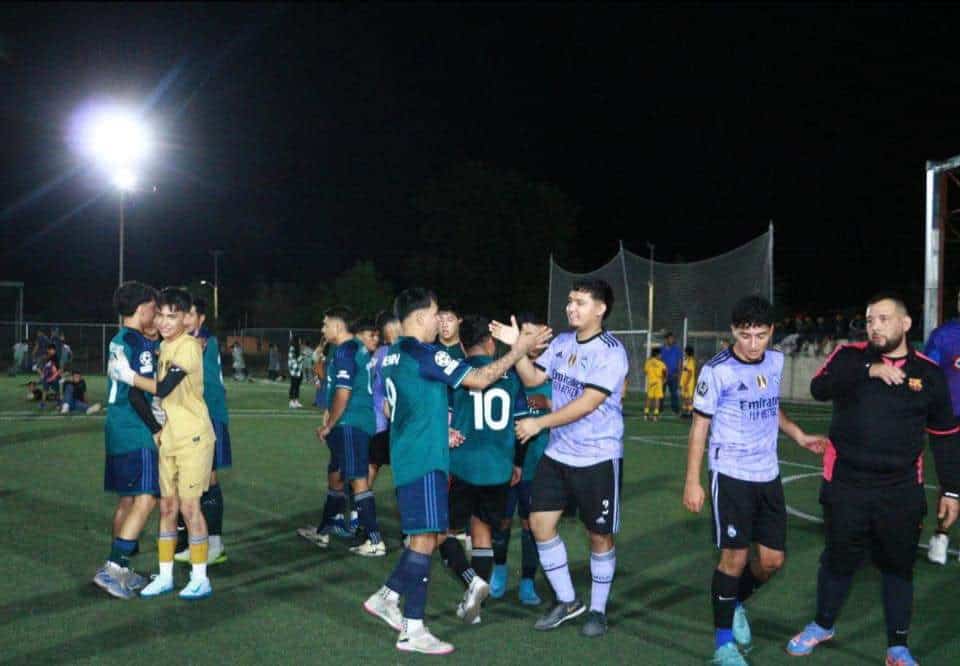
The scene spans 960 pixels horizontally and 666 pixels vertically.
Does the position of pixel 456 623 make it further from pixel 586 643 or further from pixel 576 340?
pixel 576 340

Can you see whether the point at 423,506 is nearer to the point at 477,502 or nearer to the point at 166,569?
the point at 477,502

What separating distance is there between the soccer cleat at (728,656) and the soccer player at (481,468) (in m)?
1.49

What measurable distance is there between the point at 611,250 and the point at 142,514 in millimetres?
71849

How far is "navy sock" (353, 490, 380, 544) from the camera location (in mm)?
7824

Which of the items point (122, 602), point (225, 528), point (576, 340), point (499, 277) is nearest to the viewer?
point (576, 340)

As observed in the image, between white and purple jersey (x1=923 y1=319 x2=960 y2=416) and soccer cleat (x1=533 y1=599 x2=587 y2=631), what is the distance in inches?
144

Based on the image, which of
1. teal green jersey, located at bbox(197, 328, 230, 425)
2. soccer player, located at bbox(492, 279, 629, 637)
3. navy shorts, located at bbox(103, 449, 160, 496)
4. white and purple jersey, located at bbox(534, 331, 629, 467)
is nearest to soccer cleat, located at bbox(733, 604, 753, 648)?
soccer player, located at bbox(492, 279, 629, 637)

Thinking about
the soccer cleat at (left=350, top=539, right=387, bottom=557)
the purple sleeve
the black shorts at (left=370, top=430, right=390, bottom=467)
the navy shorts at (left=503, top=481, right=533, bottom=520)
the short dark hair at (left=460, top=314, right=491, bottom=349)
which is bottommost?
the soccer cleat at (left=350, top=539, right=387, bottom=557)

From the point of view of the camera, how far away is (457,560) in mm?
6160

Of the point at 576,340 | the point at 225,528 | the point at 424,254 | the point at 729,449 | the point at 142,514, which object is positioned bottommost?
the point at 225,528

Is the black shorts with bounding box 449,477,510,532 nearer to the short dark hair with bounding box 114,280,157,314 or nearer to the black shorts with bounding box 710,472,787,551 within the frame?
the black shorts with bounding box 710,472,787,551

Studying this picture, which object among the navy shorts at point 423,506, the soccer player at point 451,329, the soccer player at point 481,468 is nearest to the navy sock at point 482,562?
the soccer player at point 481,468

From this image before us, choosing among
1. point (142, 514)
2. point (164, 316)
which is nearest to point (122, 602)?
point (142, 514)

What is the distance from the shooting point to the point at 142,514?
6523 millimetres
